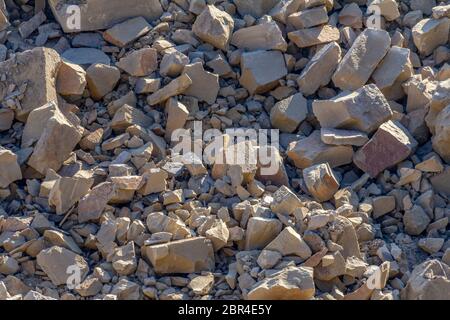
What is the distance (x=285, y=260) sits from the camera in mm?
4902

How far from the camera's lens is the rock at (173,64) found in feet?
19.5

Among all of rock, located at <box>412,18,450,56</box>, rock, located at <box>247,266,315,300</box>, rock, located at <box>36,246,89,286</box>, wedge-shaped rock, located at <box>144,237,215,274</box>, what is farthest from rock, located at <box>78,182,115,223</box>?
rock, located at <box>412,18,450,56</box>

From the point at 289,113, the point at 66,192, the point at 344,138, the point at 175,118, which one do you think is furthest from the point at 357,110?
the point at 66,192

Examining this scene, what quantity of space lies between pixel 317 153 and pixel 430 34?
1.48m

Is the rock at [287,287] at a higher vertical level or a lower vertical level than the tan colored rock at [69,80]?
lower

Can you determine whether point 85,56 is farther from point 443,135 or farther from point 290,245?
point 443,135

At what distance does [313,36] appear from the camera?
6.20 metres

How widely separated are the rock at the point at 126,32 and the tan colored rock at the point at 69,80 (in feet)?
1.65

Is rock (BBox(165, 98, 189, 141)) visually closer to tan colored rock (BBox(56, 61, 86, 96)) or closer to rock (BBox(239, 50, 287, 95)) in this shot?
rock (BBox(239, 50, 287, 95))

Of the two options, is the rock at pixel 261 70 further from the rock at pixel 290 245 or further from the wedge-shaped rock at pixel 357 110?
the rock at pixel 290 245

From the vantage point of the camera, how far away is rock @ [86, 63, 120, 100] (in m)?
5.95

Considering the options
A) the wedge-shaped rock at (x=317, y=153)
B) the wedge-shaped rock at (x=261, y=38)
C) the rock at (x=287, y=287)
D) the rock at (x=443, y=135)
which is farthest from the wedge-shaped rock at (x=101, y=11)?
the rock at (x=287, y=287)

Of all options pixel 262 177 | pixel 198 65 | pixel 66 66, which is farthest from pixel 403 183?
pixel 66 66

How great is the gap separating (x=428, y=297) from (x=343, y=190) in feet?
3.36
